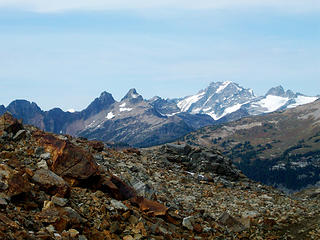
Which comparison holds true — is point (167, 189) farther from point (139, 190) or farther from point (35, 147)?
point (35, 147)

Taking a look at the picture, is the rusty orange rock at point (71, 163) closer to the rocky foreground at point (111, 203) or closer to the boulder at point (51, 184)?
the rocky foreground at point (111, 203)

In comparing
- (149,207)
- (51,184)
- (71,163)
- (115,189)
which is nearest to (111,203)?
(115,189)

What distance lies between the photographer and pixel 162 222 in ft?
62.6

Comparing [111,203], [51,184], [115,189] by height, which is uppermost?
[51,184]

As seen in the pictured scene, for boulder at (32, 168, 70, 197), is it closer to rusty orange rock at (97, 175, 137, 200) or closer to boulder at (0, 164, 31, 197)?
boulder at (0, 164, 31, 197)

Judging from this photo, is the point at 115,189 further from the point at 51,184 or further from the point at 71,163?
the point at 51,184

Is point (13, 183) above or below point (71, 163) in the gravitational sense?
above

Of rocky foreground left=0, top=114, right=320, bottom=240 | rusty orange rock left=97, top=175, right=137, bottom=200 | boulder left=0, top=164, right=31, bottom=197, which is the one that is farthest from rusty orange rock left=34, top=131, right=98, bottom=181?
boulder left=0, top=164, right=31, bottom=197

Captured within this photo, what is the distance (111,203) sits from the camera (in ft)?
60.0

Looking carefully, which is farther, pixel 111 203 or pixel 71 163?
pixel 71 163

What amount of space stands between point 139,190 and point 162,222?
5171 mm

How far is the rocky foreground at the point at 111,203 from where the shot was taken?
14.8 m

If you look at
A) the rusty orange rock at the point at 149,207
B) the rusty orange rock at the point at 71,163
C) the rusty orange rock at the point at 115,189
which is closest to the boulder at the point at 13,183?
the rusty orange rock at the point at 71,163

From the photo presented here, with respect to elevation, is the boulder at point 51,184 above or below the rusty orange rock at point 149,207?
above
